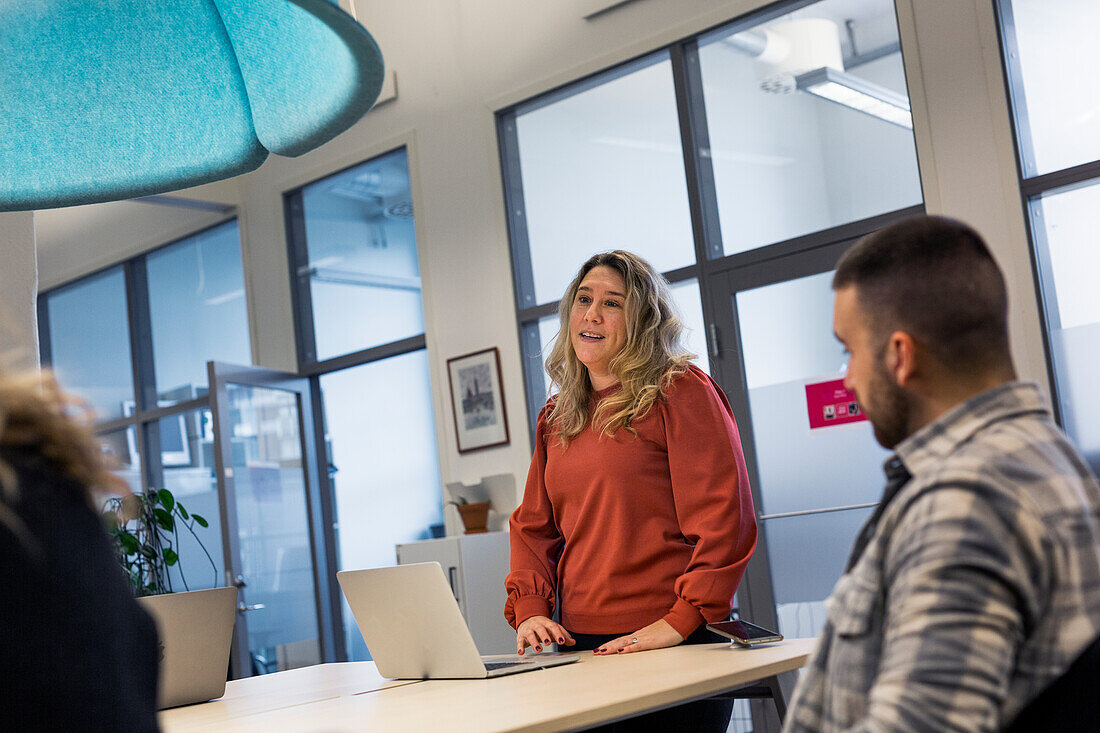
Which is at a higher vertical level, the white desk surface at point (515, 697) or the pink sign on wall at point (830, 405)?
the pink sign on wall at point (830, 405)

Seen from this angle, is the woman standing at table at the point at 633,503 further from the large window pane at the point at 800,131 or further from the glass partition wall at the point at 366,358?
the glass partition wall at the point at 366,358

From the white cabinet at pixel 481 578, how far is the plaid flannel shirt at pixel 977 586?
14.0ft

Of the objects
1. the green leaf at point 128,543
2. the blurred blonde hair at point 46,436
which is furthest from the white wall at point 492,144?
the blurred blonde hair at point 46,436

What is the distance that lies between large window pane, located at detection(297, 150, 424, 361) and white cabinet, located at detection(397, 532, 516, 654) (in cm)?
148

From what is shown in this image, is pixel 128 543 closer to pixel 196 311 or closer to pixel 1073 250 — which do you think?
pixel 196 311

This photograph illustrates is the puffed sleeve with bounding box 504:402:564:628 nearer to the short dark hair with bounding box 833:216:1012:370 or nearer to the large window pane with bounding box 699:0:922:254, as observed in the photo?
the short dark hair with bounding box 833:216:1012:370

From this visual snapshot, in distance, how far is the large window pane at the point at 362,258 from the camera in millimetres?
6465

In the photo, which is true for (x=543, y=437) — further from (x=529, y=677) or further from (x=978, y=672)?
(x=978, y=672)

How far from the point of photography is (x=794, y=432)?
16.1ft

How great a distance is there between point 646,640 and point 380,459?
4531mm

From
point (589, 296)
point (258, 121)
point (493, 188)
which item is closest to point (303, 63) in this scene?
point (258, 121)

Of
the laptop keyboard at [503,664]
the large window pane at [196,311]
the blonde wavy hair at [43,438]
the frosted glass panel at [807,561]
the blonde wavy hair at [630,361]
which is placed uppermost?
the large window pane at [196,311]

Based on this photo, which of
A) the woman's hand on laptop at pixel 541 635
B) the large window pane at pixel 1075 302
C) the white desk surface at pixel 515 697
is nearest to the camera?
the white desk surface at pixel 515 697

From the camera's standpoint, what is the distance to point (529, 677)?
6.39ft
